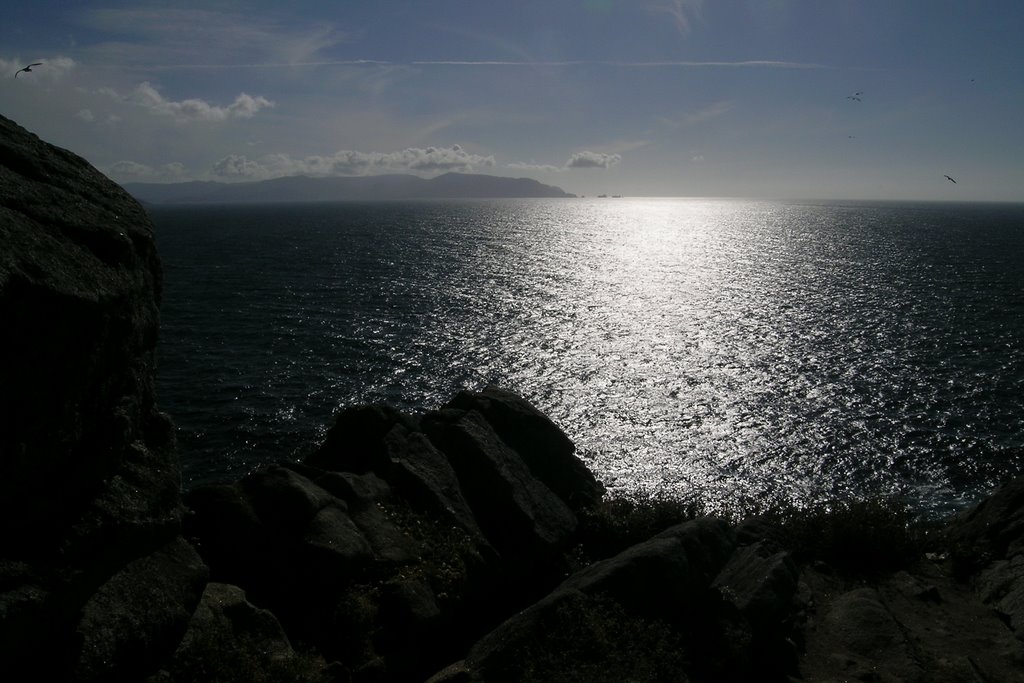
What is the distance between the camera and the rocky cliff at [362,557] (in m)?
9.45

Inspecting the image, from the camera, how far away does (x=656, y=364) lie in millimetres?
51219

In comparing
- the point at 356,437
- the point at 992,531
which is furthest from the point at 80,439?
the point at 992,531

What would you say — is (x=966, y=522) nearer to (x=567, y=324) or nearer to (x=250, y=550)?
(x=250, y=550)

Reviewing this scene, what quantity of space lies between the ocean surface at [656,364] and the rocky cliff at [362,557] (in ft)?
40.7

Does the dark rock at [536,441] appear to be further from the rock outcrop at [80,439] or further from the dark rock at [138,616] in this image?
the rock outcrop at [80,439]

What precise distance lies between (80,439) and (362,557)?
7060 mm

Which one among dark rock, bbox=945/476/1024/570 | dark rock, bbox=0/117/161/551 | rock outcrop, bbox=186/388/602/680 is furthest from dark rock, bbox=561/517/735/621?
dark rock, bbox=945/476/1024/570

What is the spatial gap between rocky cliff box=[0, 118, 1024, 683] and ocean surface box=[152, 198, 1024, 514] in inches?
489

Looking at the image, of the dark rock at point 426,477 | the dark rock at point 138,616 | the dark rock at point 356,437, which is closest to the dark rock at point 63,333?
the dark rock at point 138,616

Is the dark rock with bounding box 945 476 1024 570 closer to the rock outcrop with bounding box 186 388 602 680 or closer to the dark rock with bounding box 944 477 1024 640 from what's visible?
the dark rock with bounding box 944 477 1024 640

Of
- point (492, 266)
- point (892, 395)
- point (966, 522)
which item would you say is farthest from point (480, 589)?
point (492, 266)

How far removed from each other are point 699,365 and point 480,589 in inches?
1489

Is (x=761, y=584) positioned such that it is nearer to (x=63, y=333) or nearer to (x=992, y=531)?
(x=992, y=531)

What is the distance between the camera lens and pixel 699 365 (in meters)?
50.9
